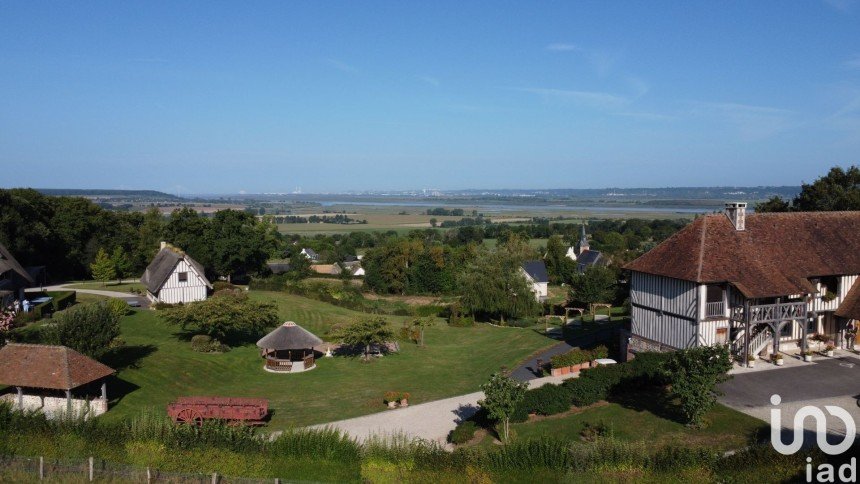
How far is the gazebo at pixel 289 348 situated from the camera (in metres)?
31.0

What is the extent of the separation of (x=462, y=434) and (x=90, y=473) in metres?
11.2

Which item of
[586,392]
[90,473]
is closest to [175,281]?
[90,473]

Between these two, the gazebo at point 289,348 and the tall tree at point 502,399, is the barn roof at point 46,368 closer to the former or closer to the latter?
the gazebo at point 289,348

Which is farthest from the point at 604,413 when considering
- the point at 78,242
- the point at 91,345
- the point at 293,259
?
the point at 293,259

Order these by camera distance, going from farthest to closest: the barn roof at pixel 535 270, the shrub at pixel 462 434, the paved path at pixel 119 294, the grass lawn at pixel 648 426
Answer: the barn roof at pixel 535 270, the paved path at pixel 119 294, the shrub at pixel 462 434, the grass lawn at pixel 648 426

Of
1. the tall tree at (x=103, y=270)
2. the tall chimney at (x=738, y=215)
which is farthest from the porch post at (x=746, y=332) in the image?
the tall tree at (x=103, y=270)

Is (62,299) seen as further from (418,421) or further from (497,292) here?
(497,292)

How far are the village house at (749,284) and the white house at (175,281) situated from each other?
33.0 metres

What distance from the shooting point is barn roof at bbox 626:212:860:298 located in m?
25.5

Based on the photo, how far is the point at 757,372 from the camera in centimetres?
2452

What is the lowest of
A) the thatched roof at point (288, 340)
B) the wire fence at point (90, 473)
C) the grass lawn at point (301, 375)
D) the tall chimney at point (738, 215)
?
the grass lawn at point (301, 375)

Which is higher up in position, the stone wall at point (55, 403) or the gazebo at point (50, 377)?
the gazebo at point (50, 377)

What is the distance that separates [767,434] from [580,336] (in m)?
19.6

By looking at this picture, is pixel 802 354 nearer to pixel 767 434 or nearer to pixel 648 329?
pixel 648 329
